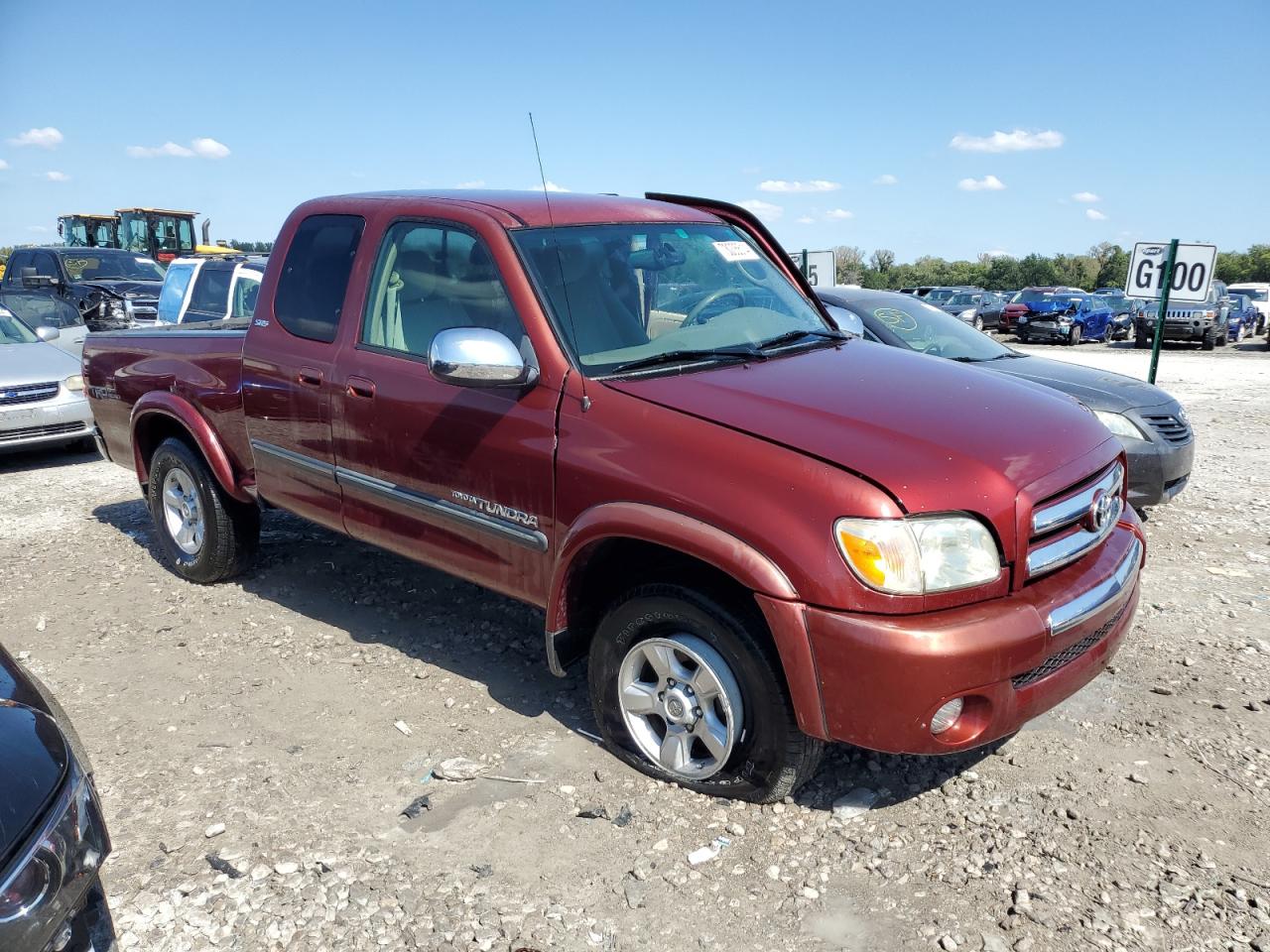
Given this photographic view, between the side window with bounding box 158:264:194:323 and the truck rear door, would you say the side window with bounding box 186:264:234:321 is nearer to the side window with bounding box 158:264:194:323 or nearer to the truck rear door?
the side window with bounding box 158:264:194:323

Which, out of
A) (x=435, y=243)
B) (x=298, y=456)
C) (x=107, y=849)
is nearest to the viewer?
(x=107, y=849)

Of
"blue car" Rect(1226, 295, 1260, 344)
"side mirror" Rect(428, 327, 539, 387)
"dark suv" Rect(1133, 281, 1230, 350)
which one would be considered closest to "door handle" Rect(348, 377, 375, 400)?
"side mirror" Rect(428, 327, 539, 387)

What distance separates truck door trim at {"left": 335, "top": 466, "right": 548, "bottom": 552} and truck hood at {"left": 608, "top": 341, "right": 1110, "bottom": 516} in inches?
26.0

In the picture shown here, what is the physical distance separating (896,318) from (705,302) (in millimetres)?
4240

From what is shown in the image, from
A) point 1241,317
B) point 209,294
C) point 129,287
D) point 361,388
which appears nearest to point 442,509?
point 361,388

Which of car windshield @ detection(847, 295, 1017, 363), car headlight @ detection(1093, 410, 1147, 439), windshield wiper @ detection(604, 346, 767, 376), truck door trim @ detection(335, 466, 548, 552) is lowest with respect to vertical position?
car headlight @ detection(1093, 410, 1147, 439)

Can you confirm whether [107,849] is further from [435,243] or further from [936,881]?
[435,243]

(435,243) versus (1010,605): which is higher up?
(435,243)

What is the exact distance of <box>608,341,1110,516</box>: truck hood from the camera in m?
2.71

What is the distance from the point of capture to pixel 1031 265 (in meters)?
68.9

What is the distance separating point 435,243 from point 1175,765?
3355 millimetres

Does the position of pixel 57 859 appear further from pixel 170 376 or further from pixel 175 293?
pixel 175 293

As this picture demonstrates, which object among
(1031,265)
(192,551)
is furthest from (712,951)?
(1031,265)

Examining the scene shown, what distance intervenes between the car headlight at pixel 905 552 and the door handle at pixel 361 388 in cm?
207
